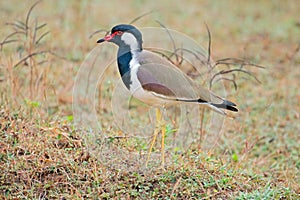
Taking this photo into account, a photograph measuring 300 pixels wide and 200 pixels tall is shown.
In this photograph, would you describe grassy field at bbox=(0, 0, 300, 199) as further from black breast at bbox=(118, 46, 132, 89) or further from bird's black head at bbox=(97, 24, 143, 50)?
bird's black head at bbox=(97, 24, 143, 50)

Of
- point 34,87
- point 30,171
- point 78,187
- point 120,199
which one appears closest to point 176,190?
point 120,199

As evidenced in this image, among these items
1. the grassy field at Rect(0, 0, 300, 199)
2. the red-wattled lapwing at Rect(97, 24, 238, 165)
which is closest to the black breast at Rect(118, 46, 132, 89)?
the red-wattled lapwing at Rect(97, 24, 238, 165)

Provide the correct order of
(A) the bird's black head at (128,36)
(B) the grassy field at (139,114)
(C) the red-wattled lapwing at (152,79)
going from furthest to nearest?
(A) the bird's black head at (128,36), (C) the red-wattled lapwing at (152,79), (B) the grassy field at (139,114)

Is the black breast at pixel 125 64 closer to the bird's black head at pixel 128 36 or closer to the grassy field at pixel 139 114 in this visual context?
the bird's black head at pixel 128 36

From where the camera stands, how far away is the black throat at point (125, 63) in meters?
3.69

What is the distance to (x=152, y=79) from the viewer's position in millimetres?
3662

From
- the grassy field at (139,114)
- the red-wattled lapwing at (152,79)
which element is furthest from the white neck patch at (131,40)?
the grassy field at (139,114)

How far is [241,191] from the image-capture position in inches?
145

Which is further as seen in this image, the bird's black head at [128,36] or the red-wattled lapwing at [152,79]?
the bird's black head at [128,36]

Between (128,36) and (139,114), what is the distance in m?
1.83

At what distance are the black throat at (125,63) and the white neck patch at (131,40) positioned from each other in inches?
1.1

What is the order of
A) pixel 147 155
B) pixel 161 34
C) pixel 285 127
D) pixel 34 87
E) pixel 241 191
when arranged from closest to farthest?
pixel 241 191, pixel 147 155, pixel 34 87, pixel 285 127, pixel 161 34

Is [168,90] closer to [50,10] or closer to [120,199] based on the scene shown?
[120,199]

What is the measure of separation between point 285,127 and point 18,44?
120 inches
